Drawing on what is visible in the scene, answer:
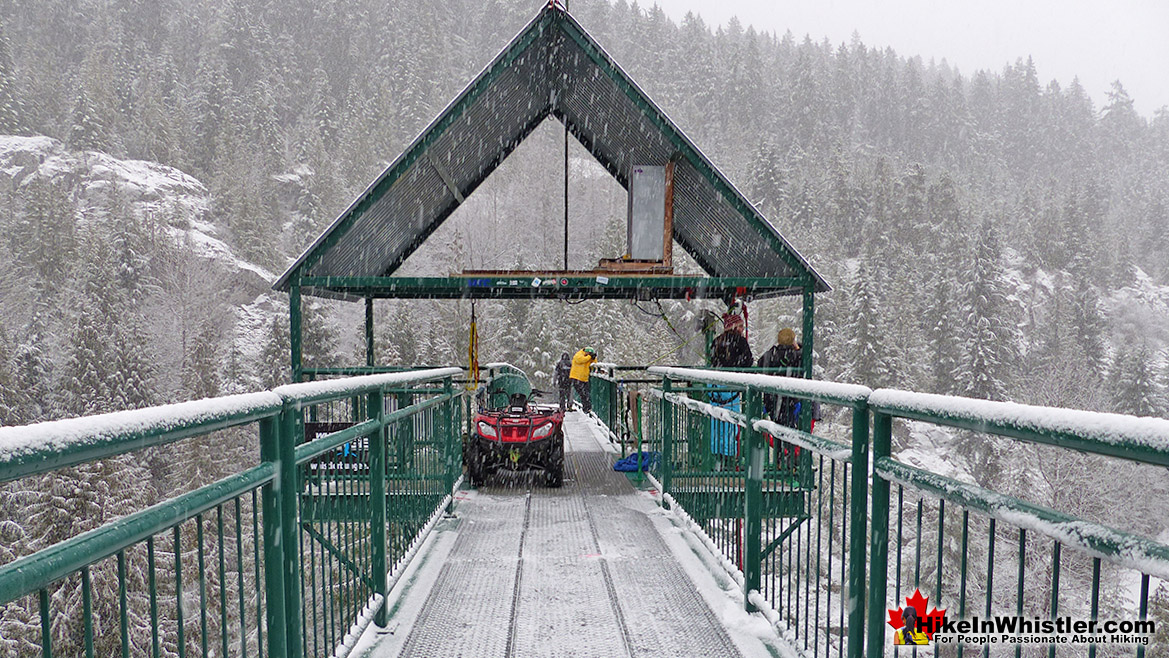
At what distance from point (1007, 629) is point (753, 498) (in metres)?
2.14

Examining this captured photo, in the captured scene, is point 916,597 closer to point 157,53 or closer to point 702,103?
point 702,103

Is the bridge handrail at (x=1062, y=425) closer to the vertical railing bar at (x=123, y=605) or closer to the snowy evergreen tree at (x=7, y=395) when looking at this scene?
the vertical railing bar at (x=123, y=605)

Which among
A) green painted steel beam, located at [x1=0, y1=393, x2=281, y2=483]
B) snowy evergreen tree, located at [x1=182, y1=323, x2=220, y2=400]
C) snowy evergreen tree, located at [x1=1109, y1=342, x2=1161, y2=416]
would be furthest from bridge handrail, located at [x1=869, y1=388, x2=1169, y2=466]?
snowy evergreen tree, located at [x1=1109, y1=342, x2=1161, y2=416]

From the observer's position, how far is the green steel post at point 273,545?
242cm

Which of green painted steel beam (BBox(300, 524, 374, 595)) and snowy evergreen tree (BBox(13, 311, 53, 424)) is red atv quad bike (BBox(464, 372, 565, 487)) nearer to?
green painted steel beam (BBox(300, 524, 374, 595))

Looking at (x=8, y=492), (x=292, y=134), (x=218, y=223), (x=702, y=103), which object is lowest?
(x=8, y=492)

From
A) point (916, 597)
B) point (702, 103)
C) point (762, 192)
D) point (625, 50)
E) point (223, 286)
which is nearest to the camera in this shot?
point (916, 597)

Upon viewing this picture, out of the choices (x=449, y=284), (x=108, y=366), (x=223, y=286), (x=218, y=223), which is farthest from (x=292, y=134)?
(x=449, y=284)

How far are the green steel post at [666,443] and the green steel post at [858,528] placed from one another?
13.1 feet

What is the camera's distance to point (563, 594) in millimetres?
4453

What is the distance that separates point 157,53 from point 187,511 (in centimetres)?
13455

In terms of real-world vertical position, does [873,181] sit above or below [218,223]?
above

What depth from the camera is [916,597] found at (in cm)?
207

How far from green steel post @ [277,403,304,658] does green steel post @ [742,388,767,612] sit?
2425 mm
